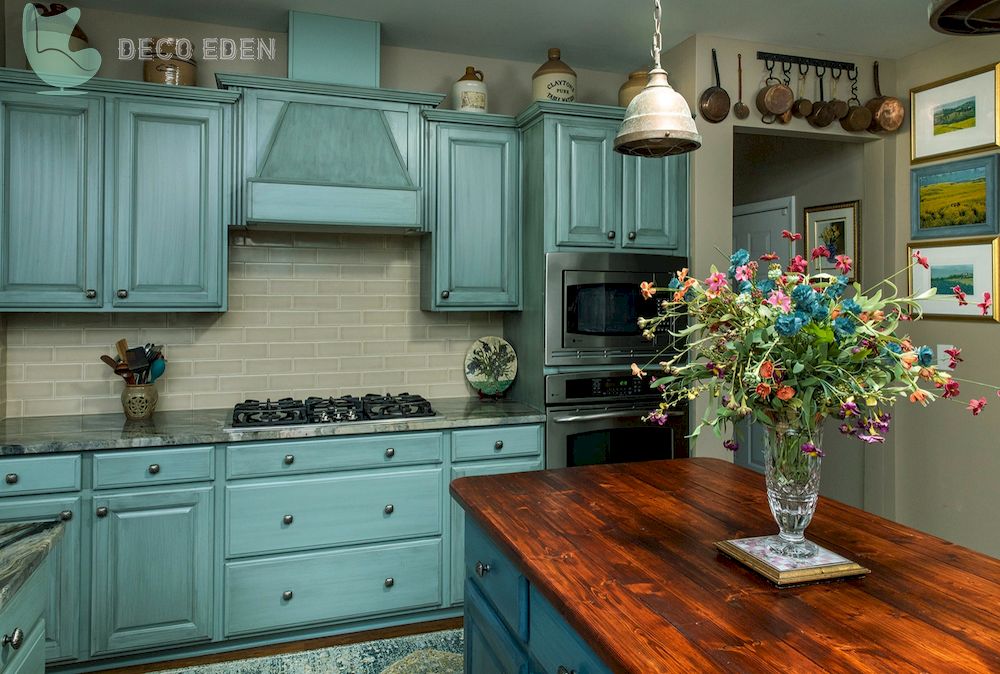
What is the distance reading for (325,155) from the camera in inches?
129

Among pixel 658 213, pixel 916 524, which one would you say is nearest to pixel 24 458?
pixel 658 213

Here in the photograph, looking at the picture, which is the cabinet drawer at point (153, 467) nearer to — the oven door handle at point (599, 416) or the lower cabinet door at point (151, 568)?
the lower cabinet door at point (151, 568)

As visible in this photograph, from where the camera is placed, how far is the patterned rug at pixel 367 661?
288 centimetres

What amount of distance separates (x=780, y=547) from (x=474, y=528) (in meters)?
0.84

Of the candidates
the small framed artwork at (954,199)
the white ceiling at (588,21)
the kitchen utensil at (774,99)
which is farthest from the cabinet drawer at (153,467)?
the small framed artwork at (954,199)

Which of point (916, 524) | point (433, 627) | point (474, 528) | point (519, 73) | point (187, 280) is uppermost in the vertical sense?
point (519, 73)

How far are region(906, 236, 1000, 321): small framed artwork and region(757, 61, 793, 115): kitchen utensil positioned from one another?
3.35 feet

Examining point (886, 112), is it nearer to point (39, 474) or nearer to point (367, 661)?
point (367, 661)

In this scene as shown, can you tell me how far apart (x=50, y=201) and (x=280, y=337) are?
3.73ft

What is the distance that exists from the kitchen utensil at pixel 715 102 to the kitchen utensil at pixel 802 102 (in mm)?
443

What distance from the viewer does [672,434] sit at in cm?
360

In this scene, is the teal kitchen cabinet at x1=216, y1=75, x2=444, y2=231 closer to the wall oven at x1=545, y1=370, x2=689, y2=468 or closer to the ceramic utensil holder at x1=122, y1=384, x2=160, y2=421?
the ceramic utensil holder at x1=122, y1=384, x2=160, y2=421

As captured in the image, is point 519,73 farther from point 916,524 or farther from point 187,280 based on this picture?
point 916,524

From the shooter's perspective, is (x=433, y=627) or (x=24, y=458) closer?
(x=24, y=458)
